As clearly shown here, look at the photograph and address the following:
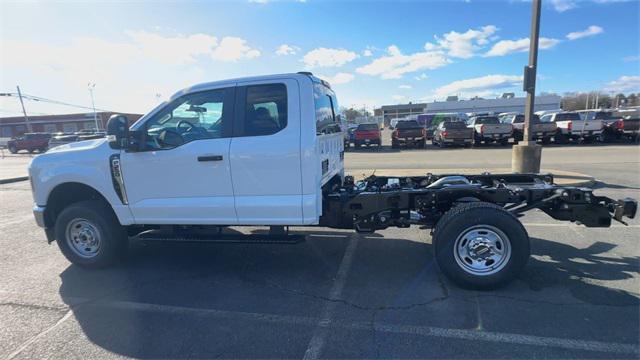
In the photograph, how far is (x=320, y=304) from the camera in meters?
3.73

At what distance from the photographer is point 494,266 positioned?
3898 millimetres

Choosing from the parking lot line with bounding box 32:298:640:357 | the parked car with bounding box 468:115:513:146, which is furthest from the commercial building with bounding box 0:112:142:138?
the parking lot line with bounding box 32:298:640:357

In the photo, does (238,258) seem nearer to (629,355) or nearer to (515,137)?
(629,355)

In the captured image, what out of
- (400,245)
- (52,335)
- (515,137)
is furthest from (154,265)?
(515,137)

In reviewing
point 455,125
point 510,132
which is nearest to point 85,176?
point 455,125

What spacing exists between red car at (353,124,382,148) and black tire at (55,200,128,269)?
20.7 metres

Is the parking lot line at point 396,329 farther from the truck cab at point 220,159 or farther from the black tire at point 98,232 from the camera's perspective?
the truck cab at point 220,159

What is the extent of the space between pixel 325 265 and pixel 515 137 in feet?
79.8

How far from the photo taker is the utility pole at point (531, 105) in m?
9.27

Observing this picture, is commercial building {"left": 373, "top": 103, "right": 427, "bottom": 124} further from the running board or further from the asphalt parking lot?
the running board

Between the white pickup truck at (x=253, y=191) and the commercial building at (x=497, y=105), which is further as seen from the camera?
the commercial building at (x=497, y=105)

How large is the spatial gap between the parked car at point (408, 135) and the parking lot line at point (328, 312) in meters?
20.3

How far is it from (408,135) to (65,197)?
72.0 ft

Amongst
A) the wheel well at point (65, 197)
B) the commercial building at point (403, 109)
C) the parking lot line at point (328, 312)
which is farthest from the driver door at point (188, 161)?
the commercial building at point (403, 109)
